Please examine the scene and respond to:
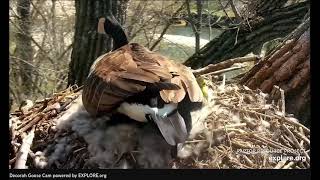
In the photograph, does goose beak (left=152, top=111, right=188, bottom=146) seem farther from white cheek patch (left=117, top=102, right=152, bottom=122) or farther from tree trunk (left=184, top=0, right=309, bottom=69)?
tree trunk (left=184, top=0, right=309, bottom=69)

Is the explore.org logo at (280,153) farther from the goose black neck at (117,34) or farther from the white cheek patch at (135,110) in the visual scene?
the goose black neck at (117,34)

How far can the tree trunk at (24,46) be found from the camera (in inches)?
112

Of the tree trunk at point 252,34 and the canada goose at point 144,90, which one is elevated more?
the tree trunk at point 252,34

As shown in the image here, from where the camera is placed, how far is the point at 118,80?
2389mm

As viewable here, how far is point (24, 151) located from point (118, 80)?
470mm

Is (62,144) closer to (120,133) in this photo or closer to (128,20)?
(120,133)

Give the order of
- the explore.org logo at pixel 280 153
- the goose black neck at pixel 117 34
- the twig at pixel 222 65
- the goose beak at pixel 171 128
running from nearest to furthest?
the goose beak at pixel 171 128 < the explore.org logo at pixel 280 153 < the twig at pixel 222 65 < the goose black neck at pixel 117 34

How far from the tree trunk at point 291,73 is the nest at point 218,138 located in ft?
0.23

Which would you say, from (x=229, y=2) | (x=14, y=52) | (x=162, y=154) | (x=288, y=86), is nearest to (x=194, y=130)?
(x=162, y=154)

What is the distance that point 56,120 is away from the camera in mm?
2549

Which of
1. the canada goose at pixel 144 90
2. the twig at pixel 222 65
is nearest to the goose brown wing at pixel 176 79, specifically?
the canada goose at pixel 144 90

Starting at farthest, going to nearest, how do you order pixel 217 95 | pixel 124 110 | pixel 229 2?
1. pixel 229 2
2. pixel 217 95
3. pixel 124 110

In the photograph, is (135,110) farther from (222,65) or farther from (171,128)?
(222,65)
